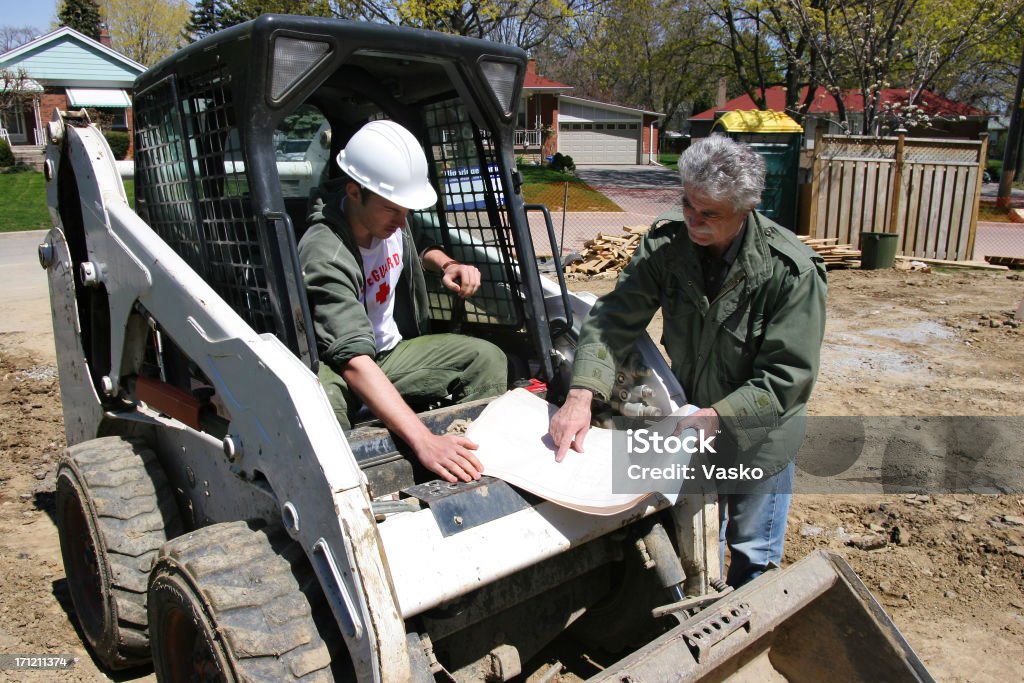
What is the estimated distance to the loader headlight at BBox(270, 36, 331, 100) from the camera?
2.48 m

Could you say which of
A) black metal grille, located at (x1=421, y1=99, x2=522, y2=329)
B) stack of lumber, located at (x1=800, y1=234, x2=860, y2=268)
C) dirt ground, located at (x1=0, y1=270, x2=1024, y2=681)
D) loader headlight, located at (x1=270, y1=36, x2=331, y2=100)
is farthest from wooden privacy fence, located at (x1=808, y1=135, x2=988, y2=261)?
loader headlight, located at (x1=270, y1=36, x2=331, y2=100)

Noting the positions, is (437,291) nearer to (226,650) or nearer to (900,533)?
(226,650)

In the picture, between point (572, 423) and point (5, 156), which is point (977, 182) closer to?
point (572, 423)

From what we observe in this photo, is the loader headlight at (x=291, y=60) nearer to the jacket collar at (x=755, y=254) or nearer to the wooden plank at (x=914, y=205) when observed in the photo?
the jacket collar at (x=755, y=254)

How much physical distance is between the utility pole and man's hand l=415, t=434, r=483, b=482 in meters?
20.7

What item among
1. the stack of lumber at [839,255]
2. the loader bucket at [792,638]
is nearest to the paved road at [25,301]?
the loader bucket at [792,638]

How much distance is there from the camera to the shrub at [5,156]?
95.0ft

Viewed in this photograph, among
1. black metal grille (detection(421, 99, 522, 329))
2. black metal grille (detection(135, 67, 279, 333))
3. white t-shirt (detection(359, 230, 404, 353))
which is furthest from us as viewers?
black metal grille (detection(421, 99, 522, 329))

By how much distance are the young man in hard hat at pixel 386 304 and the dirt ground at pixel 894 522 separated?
1.48 metres

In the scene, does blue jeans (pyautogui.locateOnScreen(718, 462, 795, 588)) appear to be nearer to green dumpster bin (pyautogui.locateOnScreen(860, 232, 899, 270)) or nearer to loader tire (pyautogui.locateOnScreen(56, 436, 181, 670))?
loader tire (pyautogui.locateOnScreen(56, 436, 181, 670))

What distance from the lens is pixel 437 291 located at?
3703 millimetres

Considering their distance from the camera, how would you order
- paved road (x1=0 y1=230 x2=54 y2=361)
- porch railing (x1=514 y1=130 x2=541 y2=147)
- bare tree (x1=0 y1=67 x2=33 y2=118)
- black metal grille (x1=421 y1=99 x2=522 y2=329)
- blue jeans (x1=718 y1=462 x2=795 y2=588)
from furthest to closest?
porch railing (x1=514 y1=130 x2=541 y2=147) → bare tree (x1=0 y1=67 x2=33 y2=118) → paved road (x1=0 y1=230 x2=54 y2=361) → black metal grille (x1=421 y1=99 x2=522 y2=329) → blue jeans (x1=718 y1=462 x2=795 y2=588)

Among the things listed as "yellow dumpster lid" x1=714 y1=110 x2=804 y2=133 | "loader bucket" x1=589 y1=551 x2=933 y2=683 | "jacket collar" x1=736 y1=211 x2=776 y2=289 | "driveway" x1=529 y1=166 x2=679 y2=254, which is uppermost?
"yellow dumpster lid" x1=714 y1=110 x2=804 y2=133

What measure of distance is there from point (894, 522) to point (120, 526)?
11.5 feet
